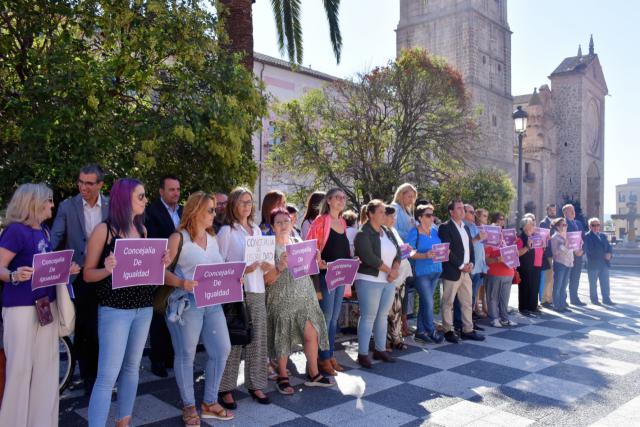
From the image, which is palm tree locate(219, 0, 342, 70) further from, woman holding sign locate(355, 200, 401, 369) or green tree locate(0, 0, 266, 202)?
woman holding sign locate(355, 200, 401, 369)

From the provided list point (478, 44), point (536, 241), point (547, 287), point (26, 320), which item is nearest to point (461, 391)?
point (26, 320)

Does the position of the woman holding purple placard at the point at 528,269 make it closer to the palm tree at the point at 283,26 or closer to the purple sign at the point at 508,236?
the purple sign at the point at 508,236

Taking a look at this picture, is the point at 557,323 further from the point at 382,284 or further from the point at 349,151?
the point at 349,151

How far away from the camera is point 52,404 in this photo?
422cm

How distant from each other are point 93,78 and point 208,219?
2803mm

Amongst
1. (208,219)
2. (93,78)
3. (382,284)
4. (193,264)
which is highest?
(93,78)

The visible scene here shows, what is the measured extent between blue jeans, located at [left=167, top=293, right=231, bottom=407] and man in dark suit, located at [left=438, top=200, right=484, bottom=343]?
419cm

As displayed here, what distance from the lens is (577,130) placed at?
61.9 m

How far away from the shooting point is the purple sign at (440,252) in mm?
7652

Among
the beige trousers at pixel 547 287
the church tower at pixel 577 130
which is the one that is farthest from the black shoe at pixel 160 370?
the church tower at pixel 577 130

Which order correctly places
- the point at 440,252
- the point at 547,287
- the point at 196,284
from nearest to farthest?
the point at 196,284, the point at 440,252, the point at 547,287

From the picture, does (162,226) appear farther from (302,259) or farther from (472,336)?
(472,336)

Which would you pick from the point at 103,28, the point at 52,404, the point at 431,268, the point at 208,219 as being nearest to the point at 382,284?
the point at 431,268

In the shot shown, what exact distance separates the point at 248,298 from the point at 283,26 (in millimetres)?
9001
